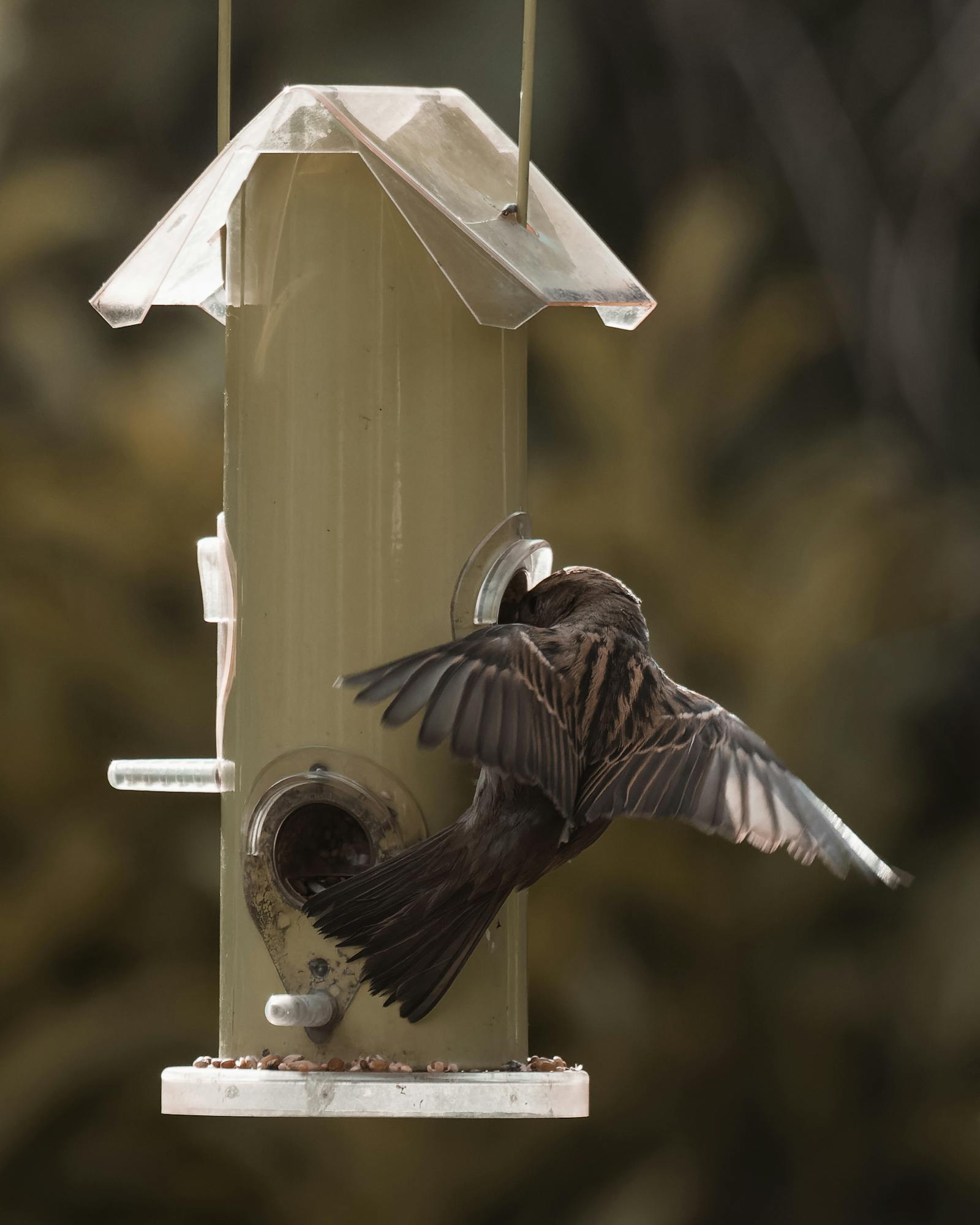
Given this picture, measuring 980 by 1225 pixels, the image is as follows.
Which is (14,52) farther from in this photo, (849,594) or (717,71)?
(849,594)

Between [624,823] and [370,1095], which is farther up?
[370,1095]

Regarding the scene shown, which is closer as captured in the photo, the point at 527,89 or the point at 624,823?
the point at 527,89

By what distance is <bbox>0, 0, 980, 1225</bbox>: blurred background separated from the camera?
19.7ft

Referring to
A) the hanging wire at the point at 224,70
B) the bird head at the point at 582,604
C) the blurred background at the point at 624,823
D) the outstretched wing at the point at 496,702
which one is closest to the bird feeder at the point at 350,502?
the bird head at the point at 582,604

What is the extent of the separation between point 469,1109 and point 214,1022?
3068mm

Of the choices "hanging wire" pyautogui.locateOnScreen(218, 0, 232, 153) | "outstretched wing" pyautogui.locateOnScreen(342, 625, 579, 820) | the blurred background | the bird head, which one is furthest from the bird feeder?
the blurred background

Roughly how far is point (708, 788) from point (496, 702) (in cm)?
44

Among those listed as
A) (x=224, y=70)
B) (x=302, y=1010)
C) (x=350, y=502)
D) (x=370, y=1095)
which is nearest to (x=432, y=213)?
(x=350, y=502)

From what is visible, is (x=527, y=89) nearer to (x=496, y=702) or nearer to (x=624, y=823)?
(x=496, y=702)

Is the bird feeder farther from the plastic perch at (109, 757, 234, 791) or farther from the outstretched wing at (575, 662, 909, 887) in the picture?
the outstretched wing at (575, 662, 909, 887)

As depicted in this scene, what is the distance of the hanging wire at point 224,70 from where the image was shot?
3598 mm

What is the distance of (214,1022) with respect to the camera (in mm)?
6012

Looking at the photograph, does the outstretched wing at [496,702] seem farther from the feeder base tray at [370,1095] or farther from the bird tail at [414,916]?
the feeder base tray at [370,1095]

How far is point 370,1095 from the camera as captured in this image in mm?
3125
